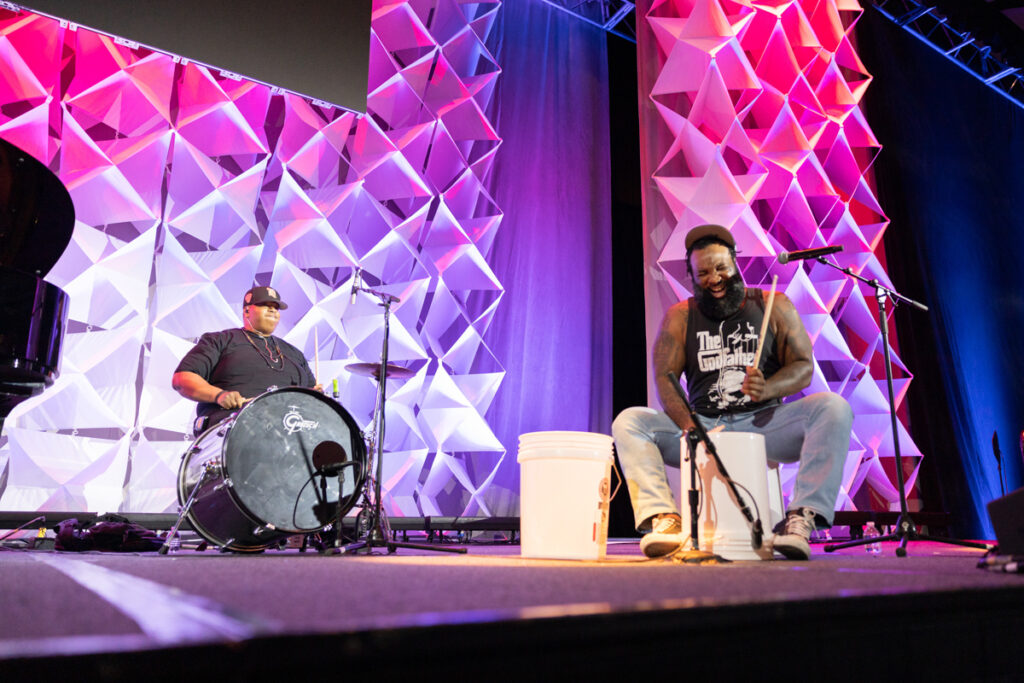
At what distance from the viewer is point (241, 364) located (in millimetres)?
3549

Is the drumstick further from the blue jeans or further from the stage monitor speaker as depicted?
the stage monitor speaker

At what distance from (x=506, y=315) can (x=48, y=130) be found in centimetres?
302

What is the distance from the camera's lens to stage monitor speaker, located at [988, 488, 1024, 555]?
70.1 inches

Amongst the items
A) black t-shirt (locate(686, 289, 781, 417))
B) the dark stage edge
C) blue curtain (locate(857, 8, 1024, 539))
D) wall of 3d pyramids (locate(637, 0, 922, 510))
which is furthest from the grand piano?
blue curtain (locate(857, 8, 1024, 539))

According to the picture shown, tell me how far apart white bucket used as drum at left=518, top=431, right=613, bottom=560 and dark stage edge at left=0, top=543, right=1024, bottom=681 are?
99 cm

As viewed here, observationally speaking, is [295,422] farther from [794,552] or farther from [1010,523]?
[1010,523]

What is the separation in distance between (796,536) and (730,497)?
209mm

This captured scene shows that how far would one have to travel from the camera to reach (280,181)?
4.86m

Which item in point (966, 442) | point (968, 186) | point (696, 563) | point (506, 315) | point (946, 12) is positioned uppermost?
point (946, 12)

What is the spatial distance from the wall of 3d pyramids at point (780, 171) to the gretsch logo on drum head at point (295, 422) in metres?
2.88

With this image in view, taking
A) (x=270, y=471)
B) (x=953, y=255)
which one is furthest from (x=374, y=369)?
(x=953, y=255)

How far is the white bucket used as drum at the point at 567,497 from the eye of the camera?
2.40 metres

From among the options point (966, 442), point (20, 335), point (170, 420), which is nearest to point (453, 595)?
point (20, 335)

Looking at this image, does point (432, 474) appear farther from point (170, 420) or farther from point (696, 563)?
point (696, 563)
